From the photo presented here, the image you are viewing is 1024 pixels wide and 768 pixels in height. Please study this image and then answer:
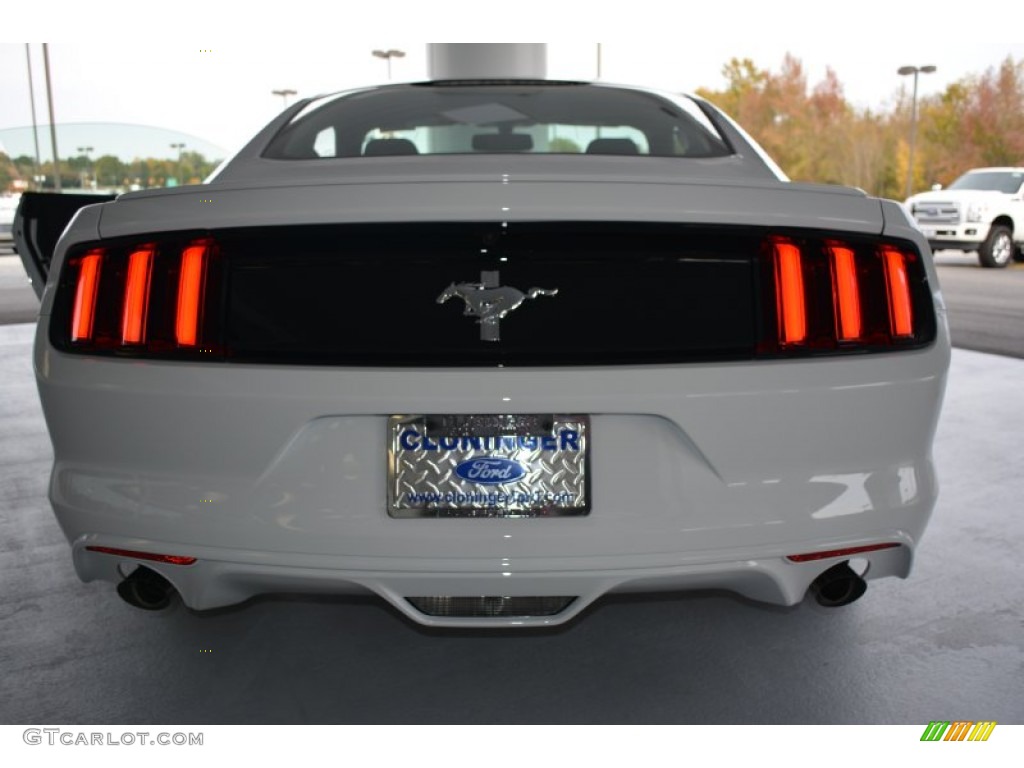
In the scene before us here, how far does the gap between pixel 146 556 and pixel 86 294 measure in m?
0.53

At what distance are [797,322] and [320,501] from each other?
94 centimetres

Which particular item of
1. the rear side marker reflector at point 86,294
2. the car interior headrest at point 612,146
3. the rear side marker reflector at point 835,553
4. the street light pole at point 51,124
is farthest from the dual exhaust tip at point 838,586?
the street light pole at point 51,124

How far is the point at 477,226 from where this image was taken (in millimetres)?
1589

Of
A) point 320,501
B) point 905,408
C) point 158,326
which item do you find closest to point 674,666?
point 905,408

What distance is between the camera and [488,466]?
63.6 inches

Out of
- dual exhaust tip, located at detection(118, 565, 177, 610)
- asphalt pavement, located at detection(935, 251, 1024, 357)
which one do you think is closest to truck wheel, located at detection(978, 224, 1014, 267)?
asphalt pavement, located at detection(935, 251, 1024, 357)

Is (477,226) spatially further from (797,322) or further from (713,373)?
(797,322)

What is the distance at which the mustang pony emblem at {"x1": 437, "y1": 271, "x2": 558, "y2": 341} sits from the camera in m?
A: 1.60

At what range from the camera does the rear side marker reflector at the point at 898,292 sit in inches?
68.4

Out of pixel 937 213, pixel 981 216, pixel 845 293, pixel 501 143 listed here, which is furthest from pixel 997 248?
pixel 845 293

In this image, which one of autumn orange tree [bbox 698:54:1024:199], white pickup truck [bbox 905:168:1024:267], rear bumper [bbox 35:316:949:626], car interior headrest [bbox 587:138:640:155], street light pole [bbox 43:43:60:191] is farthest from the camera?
autumn orange tree [bbox 698:54:1024:199]

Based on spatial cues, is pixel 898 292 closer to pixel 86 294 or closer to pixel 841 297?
pixel 841 297

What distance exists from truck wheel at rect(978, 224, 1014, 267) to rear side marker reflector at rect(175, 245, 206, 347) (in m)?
16.4

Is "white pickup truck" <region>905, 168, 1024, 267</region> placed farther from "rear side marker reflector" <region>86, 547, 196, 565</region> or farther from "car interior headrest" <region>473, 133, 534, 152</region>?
"rear side marker reflector" <region>86, 547, 196, 565</region>
